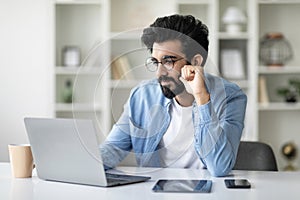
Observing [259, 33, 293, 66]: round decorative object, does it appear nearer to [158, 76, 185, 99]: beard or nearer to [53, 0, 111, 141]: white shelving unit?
[53, 0, 111, 141]: white shelving unit

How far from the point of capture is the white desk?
1472mm

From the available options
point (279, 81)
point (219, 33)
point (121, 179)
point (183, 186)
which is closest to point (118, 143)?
point (121, 179)

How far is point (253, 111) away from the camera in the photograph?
167 inches

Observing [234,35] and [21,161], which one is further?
[234,35]

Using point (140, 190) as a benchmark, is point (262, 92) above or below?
above

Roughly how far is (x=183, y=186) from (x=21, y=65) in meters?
3.07

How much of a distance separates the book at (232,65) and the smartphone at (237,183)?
2647 mm

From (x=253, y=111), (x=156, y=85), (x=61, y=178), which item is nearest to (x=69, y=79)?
(x=253, y=111)

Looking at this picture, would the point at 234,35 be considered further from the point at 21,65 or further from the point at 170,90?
the point at 170,90

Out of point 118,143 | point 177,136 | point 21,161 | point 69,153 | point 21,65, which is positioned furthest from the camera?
point 21,65

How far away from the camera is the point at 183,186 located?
1.61 meters

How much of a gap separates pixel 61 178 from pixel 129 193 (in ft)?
0.87

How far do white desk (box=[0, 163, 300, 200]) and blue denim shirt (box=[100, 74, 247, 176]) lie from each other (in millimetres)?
88

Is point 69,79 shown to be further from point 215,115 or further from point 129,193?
point 129,193
